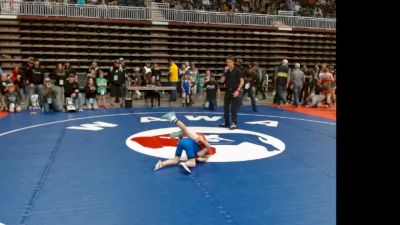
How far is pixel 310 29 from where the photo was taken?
2556 centimetres

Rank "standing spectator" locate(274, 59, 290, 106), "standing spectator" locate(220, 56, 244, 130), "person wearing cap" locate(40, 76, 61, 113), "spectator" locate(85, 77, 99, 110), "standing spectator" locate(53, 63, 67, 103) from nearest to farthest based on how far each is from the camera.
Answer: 1. "standing spectator" locate(220, 56, 244, 130)
2. "person wearing cap" locate(40, 76, 61, 113)
3. "standing spectator" locate(53, 63, 67, 103)
4. "spectator" locate(85, 77, 99, 110)
5. "standing spectator" locate(274, 59, 290, 106)

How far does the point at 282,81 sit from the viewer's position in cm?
1519

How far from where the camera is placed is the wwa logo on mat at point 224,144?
710 cm

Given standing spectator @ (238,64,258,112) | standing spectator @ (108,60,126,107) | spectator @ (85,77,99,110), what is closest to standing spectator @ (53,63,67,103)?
spectator @ (85,77,99,110)

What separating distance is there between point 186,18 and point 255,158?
55.5ft

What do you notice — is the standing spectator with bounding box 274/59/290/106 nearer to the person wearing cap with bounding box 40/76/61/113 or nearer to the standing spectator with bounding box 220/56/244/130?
the standing spectator with bounding box 220/56/244/130

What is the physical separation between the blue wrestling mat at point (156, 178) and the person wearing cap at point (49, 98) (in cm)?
271

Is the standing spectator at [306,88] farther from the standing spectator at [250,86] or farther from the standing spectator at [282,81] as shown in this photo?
the standing spectator at [250,86]

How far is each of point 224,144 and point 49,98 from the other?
719 cm

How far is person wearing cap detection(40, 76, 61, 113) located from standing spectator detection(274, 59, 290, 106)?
7.91 metres

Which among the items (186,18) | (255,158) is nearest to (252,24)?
(186,18)

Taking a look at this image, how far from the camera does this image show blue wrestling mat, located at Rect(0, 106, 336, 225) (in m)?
4.27

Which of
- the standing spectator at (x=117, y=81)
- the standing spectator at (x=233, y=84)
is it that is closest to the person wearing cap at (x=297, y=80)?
the standing spectator at (x=233, y=84)
